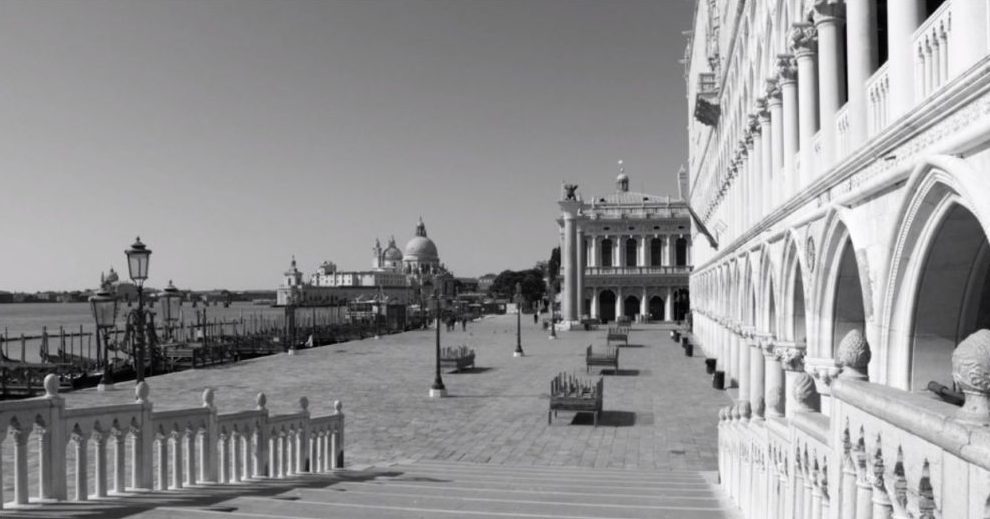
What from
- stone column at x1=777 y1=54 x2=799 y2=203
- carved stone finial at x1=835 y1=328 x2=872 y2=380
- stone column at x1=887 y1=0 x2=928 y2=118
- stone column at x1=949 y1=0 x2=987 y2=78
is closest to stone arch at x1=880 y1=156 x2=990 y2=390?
stone column at x1=949 y1=0 x2=987 y2=78

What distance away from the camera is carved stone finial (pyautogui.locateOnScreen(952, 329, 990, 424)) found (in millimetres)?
2305

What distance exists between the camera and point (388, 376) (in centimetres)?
2870

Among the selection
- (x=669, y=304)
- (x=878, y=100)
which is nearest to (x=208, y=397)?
(x=878, y=100)

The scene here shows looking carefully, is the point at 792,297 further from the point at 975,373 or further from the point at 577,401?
the point at 975,373

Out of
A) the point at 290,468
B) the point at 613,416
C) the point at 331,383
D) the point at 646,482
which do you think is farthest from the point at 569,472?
the point at 331,383

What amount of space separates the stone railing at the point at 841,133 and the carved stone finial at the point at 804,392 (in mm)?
5347

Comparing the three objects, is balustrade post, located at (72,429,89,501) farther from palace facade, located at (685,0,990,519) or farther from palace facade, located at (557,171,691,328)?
palace facade, located at (557,171,691,328)

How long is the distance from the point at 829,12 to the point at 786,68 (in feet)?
9.04

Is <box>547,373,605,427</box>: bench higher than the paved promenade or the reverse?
higher

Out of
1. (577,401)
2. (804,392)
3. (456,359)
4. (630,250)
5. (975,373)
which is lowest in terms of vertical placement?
(456,359)

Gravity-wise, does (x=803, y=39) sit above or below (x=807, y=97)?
above

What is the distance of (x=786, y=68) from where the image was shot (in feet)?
41.7

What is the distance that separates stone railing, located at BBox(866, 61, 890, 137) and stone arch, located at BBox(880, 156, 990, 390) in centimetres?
153

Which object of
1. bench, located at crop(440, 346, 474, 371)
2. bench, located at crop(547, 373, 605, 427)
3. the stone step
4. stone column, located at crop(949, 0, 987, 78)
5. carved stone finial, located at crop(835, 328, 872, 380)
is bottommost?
bench, located at crop(440, 346, 474, 371)
